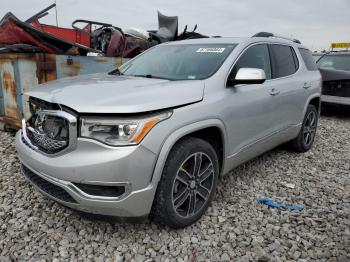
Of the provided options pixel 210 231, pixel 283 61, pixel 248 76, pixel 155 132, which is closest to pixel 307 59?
pixel 283 61

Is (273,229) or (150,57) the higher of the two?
(150,57)

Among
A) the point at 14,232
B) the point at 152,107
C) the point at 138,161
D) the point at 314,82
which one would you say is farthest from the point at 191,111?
the point at 314,82

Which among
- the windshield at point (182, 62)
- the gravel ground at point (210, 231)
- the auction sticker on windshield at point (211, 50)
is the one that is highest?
the auction sticker on windshield at point (211, 50)

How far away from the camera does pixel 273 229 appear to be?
109 inches

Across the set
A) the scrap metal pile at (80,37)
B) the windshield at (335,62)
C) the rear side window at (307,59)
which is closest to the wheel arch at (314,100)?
the rear side window at (307,59)

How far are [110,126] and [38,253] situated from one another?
118 centimetres

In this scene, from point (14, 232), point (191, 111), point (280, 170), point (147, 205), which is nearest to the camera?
point (147, 205)

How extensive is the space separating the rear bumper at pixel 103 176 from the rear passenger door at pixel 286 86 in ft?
6.76

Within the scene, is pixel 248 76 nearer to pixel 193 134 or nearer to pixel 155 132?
pixel 193 134

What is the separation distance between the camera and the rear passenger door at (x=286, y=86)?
3.71 meters

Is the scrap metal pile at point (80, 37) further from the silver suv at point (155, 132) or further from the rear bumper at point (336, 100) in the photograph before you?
the rear bumper at point (336, 100)

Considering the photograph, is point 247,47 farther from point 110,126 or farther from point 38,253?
point 38,253

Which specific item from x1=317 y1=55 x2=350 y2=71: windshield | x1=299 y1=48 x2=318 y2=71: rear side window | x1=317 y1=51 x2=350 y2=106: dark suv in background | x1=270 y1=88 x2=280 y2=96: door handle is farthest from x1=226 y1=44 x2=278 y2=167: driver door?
x1=317 y1=55 x2=350 y2=71: windshield

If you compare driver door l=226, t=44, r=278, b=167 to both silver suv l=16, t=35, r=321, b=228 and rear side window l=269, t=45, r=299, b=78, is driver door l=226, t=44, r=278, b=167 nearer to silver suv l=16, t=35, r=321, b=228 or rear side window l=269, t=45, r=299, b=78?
silver suv l=16, t=35, r=321, b=228
